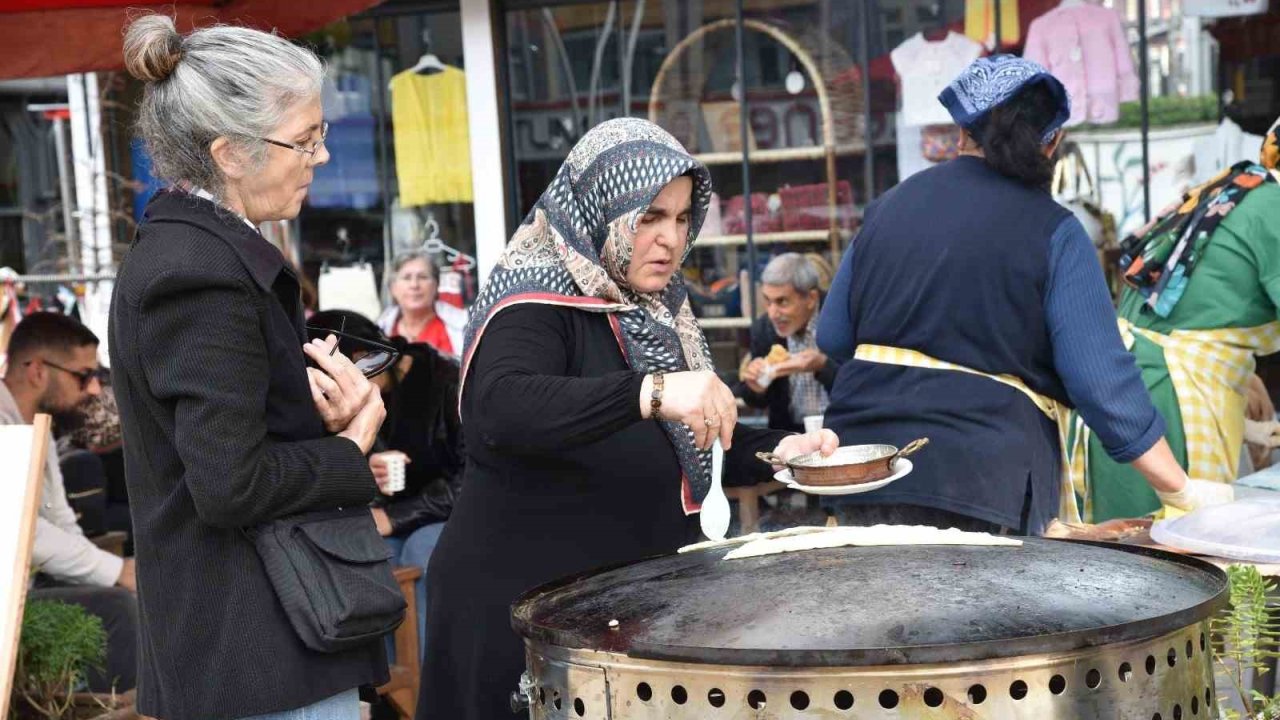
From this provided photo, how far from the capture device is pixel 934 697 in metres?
1.72

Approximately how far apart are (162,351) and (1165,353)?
108 inches

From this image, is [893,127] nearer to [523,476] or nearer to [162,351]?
[523,476]

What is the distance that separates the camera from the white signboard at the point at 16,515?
2848mm

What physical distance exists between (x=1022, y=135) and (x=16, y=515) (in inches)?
83.7

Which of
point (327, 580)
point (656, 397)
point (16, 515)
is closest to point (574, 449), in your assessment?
point (656, 397)

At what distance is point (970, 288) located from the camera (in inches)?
127

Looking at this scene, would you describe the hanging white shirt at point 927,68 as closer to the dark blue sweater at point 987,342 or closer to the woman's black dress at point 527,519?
the dark blue sweater at point 987,342

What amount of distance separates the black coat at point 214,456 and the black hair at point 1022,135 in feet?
5.54

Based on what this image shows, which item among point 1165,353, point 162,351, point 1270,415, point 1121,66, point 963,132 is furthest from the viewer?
point 1121,66

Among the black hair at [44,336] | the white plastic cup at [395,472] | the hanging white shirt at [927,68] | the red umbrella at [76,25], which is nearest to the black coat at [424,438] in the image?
the white plastic cup at [395,472]

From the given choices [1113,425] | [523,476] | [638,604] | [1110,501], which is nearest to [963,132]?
[1113,425]

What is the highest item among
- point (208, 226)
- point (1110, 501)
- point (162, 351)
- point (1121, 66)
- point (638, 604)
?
point (1121, 66)

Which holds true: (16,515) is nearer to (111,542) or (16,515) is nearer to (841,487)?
(841,487)

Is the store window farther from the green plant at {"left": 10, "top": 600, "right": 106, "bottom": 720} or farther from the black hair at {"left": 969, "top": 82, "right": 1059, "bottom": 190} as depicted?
the black hair at {"left": 969, "top": 82, "right": 1059, "bottom": 190}
